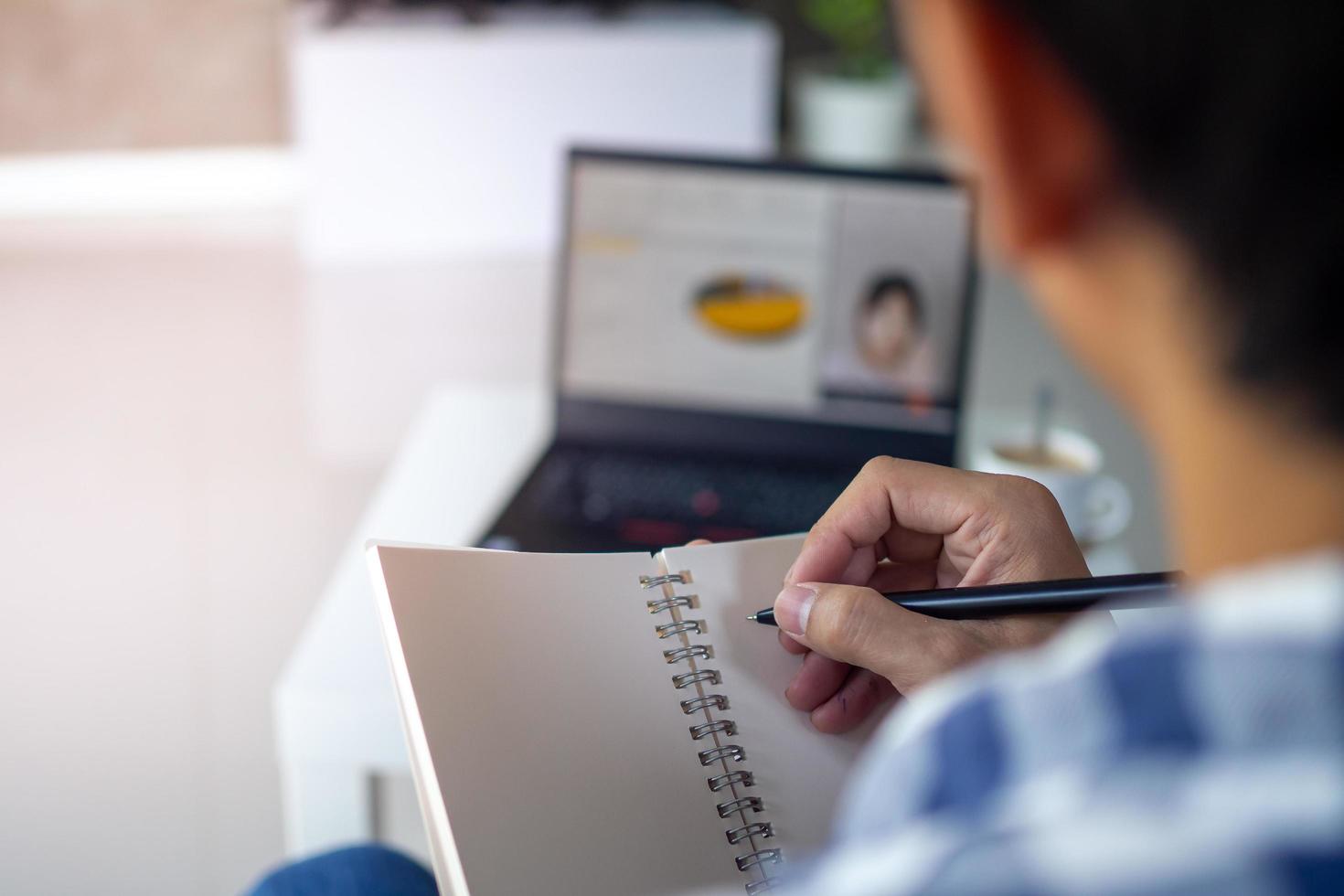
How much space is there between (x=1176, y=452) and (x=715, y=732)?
32 cm

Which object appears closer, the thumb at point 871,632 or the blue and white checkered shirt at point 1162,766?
the blue and white checkered shirt at point 1162,766

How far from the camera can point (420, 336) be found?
290cm

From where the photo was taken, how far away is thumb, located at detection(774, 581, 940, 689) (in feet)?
1.95

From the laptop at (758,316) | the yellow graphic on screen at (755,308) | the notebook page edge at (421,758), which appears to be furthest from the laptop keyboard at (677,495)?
the notebook page edge at (421,758)

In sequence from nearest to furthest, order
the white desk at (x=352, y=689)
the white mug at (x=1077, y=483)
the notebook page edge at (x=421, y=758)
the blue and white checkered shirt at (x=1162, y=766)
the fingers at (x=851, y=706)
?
the blue and white checkered shirt at (x=1162, y=766), the notebook page edge at (x=421, y=758), the fingers at (x=851, y=706), the white desk at (x=352, y=689), the white mug at (x=1077, y=483)

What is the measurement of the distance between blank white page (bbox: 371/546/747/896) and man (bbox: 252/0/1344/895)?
0.77 feet

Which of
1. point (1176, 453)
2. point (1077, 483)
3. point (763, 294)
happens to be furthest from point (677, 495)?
point (1176, 453)

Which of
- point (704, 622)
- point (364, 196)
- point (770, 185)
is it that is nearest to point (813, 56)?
point (364, 196)

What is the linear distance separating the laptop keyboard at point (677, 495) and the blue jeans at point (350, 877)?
428mm

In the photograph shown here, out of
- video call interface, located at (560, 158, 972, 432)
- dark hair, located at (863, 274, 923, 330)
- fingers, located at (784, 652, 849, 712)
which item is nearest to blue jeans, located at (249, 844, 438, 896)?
fingers, located at (784, 652, 849, 712)

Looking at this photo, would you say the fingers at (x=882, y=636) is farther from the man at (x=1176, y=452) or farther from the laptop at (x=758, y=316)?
the laptop at (x=758, y=316)

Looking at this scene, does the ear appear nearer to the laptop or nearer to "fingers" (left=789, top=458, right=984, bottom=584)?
"fingers" (left=789, top=458, right=984, bottom=584)

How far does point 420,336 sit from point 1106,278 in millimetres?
2676

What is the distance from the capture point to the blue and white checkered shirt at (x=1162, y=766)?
25cm
